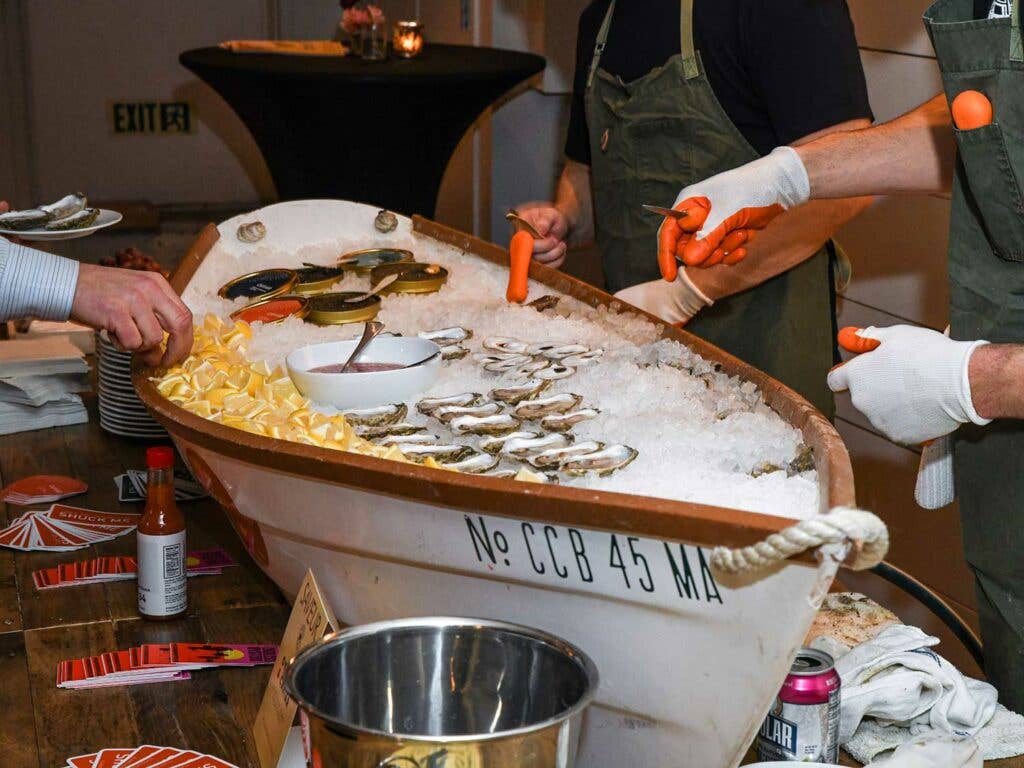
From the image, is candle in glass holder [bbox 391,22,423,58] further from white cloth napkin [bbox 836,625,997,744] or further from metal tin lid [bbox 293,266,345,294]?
white cloth napkin [bbox 836,625,997,744]

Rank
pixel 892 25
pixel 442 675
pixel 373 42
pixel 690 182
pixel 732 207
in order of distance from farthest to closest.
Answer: pixel 373 42, pixel 892 25, pixel 690 182, pixel 732 207, pixel 442 675

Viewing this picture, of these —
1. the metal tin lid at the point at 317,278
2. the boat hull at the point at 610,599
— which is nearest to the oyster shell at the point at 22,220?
the metal tin lid at the point at 317,278

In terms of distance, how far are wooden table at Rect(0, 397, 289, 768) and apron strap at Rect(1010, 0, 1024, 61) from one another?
3.89ft

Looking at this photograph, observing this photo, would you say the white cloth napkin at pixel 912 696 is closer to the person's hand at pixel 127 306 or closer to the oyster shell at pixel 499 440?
the oyster shell at pixel 499 440

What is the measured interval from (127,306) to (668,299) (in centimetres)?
108

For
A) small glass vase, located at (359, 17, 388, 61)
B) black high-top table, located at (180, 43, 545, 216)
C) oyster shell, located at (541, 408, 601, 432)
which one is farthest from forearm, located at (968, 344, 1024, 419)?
small glass vase, located at (359, 17, 388, 61)

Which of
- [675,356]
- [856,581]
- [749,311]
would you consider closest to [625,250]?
[749,311]

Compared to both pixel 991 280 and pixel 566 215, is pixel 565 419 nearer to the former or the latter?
pixel 991 280

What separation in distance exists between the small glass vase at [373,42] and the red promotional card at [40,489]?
2869mm

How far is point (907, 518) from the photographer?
3.12 meters

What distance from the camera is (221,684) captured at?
4.72ft

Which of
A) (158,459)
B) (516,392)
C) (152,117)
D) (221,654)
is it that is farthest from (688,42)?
(152,117)

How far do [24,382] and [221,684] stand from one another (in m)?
1.19

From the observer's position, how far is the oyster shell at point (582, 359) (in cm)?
183
